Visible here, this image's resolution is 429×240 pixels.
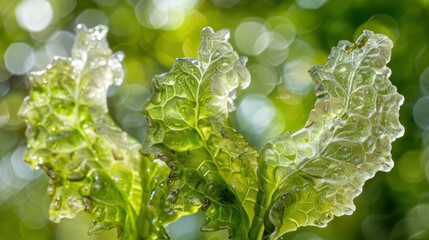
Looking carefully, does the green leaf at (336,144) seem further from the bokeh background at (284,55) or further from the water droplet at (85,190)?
the bokeh background at (284,55)

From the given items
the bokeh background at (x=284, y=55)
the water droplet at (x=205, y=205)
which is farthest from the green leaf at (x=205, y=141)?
the bokeh background at (x=284, y=55)

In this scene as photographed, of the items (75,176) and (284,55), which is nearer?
(75,176)

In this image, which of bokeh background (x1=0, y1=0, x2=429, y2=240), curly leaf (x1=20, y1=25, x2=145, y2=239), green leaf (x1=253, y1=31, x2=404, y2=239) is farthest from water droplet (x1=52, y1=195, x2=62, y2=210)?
bokeh background (x1=0, y1=0, x2=429, y2=240)

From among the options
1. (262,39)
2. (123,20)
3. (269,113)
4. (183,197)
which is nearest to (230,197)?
(183,197)

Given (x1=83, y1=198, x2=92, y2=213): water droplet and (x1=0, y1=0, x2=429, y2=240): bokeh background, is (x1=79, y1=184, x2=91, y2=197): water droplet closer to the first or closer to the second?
(x1=83, y1=198, x2=92, y2=213): water droplet

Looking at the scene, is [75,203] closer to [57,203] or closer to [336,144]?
[57,203]

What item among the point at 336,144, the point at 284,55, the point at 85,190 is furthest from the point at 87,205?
the point at 284,55
